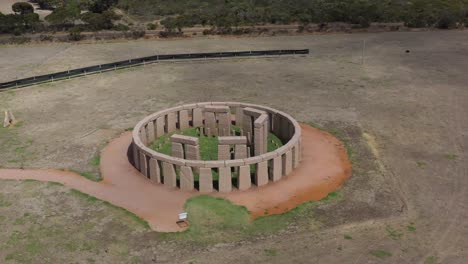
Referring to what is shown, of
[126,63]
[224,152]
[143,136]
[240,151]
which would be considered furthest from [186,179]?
[126,63]

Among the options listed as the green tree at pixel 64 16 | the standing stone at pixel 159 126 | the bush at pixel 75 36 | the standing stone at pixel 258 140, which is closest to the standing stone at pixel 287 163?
the standing stone at pixel 258 140

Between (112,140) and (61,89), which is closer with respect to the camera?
(112,140)

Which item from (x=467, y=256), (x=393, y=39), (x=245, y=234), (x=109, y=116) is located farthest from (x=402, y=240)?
(x=393, y=39)

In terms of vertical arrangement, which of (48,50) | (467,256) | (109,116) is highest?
(48,50)

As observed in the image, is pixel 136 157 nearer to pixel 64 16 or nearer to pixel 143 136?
pixel 143 136

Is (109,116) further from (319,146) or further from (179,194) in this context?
(319,146)

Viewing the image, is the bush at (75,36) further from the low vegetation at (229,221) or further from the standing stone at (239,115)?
the low vegetation at (229,221)
